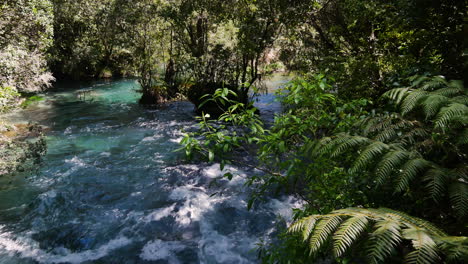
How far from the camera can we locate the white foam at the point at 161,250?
5.02 metres

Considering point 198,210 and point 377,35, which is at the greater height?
point 377,35

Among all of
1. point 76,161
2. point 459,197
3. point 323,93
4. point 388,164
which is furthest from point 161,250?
point 76,161

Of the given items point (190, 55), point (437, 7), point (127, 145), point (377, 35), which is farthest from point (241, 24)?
point (437, 7)

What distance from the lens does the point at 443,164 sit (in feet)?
10.5

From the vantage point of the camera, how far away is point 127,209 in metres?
6.43

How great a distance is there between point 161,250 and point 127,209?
166 cm

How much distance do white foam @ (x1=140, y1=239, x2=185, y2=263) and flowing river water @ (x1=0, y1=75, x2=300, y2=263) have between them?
0.02m

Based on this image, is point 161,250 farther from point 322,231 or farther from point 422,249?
point 422,249

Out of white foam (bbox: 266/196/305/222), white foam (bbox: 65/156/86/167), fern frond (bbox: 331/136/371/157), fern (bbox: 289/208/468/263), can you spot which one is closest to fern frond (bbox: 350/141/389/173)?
fern frond (bbox: 331/136/371/157)

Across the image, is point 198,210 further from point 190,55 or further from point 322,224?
point 190,55

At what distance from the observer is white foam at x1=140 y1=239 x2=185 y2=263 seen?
5020 mm

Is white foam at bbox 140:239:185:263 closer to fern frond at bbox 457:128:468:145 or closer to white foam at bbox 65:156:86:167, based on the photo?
fern frond at bbox 457:128:468:145

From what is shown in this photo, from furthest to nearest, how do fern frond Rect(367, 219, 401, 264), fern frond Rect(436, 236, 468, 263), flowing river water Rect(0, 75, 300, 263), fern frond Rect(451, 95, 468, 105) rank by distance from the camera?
flowing river water Rect(0, 75, 300, 263) → fern frond Rect(451, 95, 468, 105) → fern frond Rect(367, 219, 401, 264) → fern frond Rect(436, 236, 468, 263)

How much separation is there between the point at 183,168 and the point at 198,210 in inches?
88.6
